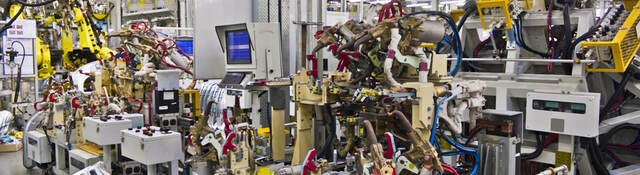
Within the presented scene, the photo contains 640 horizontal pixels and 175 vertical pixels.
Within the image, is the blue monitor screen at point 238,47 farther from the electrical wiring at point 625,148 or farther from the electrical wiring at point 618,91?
the electrical wiring at point 625,148

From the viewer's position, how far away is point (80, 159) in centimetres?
534

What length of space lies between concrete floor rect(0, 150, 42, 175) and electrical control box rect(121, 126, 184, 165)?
10.3ft

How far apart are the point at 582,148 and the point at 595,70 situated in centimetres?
62

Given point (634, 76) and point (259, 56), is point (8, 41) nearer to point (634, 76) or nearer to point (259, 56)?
point (259, 56)

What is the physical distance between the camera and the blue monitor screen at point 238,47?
14.8ft

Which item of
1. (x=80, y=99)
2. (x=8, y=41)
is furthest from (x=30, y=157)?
(x=8, y=41)

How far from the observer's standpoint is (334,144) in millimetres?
3814

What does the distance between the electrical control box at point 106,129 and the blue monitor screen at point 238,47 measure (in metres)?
1.26

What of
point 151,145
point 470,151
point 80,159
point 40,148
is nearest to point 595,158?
point 470,151

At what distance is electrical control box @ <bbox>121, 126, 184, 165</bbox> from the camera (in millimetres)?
4219

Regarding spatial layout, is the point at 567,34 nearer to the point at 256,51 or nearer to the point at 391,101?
the point at 391,101

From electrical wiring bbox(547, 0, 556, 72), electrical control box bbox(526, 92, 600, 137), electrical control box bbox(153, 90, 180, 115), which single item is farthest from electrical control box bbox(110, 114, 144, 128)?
electrical wiring bbox(547, 0, 556, 72)

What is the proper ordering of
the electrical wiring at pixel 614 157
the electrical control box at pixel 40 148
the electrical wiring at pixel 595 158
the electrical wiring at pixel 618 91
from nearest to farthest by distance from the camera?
the electrical wiring at pixel 595 158 → the electrical wiring at pixel 618 91 → the electrical wiring at pixel 614 157 → the electrical control box at pixel 40 148

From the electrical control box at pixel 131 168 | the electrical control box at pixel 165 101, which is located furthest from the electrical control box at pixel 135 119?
A: the electrical control box at pixel 131 168
